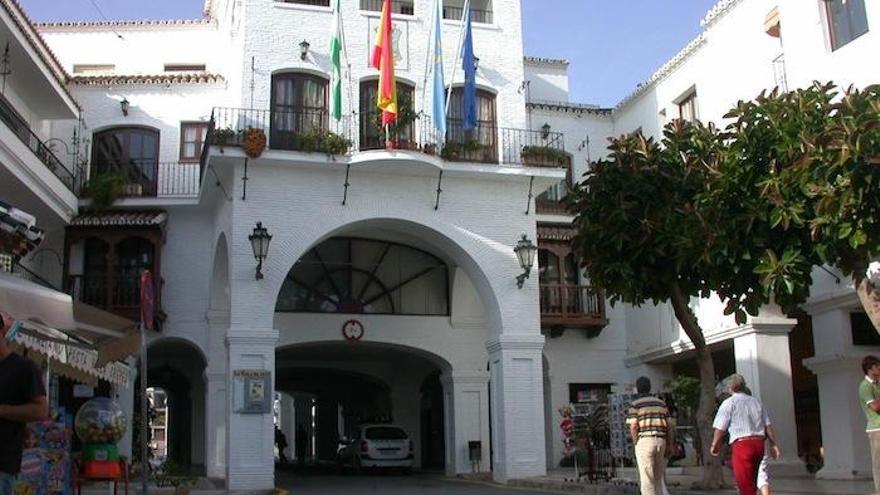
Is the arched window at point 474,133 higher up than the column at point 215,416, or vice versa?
the arched window at point 474,133

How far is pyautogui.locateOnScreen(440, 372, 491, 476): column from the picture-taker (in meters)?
24.0

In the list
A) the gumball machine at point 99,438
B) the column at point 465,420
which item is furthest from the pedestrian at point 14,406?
the column at point 465,420

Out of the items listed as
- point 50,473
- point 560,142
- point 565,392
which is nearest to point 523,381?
point 565,392

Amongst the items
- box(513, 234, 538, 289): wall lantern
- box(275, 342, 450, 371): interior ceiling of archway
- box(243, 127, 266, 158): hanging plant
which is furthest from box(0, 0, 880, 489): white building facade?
box(513, 234, 538, 289): wall lantern

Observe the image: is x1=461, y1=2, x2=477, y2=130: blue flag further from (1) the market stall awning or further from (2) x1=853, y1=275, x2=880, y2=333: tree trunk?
(2) x1=853, y1=275, x2=880, y2=333: tree trunk

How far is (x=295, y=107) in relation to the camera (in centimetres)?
2162

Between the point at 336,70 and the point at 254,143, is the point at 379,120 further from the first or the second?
the point at 254,143

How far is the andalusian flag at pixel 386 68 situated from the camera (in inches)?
803

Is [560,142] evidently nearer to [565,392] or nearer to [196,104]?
[565,392]

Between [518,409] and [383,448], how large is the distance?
702 cm

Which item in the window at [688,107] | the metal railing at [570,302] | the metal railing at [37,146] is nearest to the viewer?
the metal railing at [37,146]

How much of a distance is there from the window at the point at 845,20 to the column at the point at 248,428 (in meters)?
12.1

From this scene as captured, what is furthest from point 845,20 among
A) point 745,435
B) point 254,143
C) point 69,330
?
point 69,330

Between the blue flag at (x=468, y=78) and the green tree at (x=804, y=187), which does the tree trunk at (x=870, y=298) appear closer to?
the green tree at (x=804, y=187)
